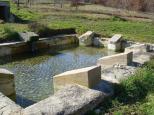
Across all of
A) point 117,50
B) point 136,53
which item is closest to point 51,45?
point 117,50

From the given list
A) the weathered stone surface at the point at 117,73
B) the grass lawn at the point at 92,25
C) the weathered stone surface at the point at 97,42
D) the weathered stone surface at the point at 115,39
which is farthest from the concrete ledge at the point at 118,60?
the weathered stone surface at the point at 97,42

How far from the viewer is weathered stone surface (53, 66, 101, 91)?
28.9ft

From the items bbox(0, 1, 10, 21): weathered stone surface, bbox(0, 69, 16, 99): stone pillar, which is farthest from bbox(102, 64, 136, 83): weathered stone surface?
bbox(0, 1, 10, 21): weathered stone surface

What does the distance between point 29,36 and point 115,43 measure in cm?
393

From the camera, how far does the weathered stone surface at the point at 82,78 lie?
8805mm

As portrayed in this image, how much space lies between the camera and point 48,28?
19.8 m

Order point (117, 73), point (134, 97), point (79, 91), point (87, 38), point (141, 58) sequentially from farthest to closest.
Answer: point (87, 38) → point (141, 58) → point (117, 73) → point (134, 97) → point (79, 91)

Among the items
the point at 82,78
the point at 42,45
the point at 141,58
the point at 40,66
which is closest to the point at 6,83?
the point at 82,78

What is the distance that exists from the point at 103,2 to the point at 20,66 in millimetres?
23918

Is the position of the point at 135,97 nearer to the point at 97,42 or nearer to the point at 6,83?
→ the point at 6,83

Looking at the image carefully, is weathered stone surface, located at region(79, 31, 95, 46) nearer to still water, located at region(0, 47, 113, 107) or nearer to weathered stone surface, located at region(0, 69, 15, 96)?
still water, located at region(0, 47, 113, 107)

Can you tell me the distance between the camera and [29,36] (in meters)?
17.4

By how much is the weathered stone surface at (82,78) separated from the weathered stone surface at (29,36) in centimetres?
823

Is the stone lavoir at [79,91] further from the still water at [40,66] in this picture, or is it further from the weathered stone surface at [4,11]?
the weathered stone surface at [4,11]
